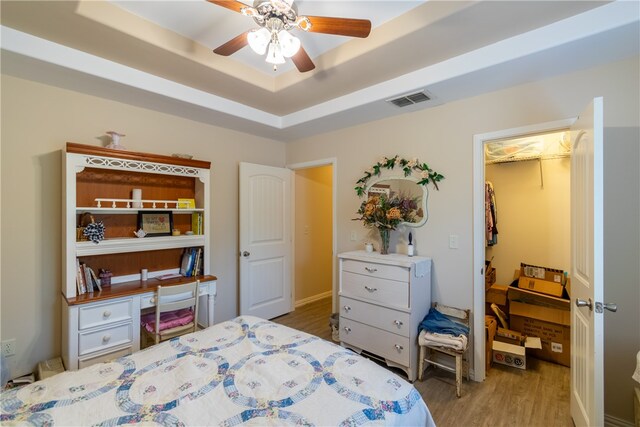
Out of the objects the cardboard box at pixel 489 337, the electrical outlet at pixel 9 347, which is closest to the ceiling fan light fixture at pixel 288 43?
the cardboard box at pixel 489 337

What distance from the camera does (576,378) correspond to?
181 centimetres

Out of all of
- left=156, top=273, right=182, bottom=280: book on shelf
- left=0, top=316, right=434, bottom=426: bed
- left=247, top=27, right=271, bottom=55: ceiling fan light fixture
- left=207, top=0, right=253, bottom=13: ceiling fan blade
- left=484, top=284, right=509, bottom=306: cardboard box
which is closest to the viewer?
left=0, top=316, right=434, bottom=426: bed

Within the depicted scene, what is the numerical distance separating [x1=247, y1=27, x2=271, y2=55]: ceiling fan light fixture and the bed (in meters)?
1.64

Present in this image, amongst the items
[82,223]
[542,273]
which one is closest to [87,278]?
[82,223]

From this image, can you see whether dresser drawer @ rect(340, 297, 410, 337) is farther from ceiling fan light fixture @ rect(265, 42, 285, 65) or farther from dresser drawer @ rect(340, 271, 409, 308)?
ceiling fan light fixture @ rect(265, 42, 285, 65)

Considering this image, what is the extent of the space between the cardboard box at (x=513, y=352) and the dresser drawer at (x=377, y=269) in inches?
47.4

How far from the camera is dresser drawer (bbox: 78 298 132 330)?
210 centimetres

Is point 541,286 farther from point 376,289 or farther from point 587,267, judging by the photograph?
point 376,289

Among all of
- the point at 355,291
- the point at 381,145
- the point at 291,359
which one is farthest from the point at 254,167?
the point at 291,359

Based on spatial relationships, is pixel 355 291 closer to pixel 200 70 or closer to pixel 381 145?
pixel 381 145

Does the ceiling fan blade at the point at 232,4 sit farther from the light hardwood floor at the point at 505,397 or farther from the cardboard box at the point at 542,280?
the cardboard box at the point at 542,280

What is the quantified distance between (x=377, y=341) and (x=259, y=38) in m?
2.52

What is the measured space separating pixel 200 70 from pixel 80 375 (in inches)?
86.7

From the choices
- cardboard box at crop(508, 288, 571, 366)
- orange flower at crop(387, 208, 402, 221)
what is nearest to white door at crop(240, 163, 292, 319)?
orange flower at crop(387, 208, 402, 221)
